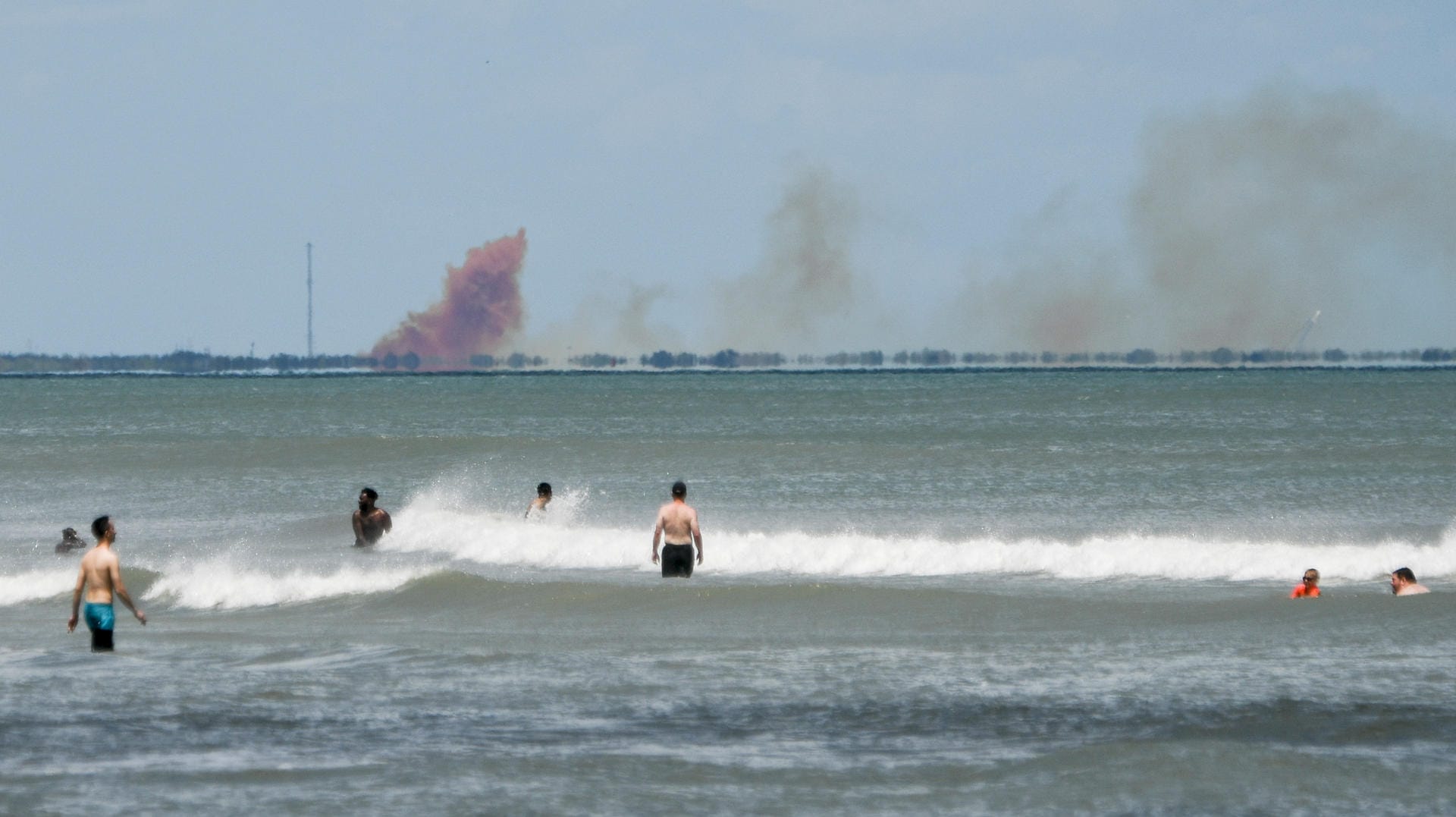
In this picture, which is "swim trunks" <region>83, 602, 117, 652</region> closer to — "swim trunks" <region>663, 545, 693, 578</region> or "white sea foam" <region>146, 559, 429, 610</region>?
"white sea foam" <region>146, 559, 429, 610</region>

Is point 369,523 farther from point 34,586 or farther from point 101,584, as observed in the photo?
point 101,584

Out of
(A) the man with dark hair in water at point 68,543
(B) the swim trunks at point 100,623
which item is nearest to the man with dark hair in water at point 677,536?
(B) the swim trunks at point 100,623

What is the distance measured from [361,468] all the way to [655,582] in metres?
29.8

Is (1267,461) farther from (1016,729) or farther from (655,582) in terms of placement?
(1016,729)

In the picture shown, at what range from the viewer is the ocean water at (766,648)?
966 cm

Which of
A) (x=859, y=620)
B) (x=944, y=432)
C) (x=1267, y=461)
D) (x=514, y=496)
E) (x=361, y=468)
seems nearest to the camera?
(x=859, y=620)

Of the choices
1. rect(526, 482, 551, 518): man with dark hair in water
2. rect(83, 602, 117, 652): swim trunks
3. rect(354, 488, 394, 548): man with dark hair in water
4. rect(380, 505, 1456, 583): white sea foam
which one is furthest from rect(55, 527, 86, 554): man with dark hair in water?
rect(83, 602, 117, 652): swim trunks

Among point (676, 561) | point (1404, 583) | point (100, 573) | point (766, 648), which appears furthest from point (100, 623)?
point (1404, 583)

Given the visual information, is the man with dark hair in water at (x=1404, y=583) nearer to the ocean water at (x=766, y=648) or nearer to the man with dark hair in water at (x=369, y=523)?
the ocean water at (x=766, y=648)

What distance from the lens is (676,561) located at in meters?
18.1

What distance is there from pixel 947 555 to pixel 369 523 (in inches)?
386

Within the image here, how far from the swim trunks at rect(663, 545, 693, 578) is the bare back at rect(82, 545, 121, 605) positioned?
6.21 metres

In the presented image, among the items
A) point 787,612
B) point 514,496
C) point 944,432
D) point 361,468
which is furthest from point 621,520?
point 944,432

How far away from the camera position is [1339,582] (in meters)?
20.8
